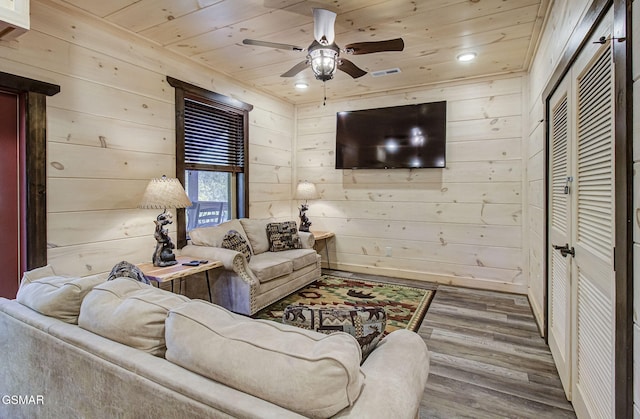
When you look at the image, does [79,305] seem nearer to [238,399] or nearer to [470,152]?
[238,399]

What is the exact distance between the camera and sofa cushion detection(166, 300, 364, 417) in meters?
0.85

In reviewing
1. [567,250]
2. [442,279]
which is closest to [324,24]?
[567,250]

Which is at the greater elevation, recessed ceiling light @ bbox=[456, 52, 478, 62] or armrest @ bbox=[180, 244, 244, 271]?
recessed ceiling light @ bbox=[456, 52, 478, 62]

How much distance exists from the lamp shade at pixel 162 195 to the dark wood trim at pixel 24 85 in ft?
3.09

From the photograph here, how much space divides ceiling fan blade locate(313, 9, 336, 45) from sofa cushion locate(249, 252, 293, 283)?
2098 millimetres

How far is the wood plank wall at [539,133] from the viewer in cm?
211

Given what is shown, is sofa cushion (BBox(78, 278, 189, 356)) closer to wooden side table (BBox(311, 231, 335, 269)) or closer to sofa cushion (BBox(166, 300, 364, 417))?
sofa cushion (BBox(166, 300, 364, 417))

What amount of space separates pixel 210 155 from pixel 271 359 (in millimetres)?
3388

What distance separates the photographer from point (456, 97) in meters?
4.26

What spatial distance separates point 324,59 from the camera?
257 centimetres

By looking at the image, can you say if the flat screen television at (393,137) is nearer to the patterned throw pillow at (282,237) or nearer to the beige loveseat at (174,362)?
the patterned throw pillow at (282,237)

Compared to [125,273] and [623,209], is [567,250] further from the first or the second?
[125,273]

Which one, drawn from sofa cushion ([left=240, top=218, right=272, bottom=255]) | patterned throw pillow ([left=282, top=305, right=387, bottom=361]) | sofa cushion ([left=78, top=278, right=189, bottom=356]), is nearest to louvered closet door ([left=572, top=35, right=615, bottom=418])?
patterned throw pillow ([left=282, top=305, right=387, bottom=361])

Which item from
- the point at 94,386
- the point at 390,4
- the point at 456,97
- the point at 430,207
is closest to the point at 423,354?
the point at 94,386
